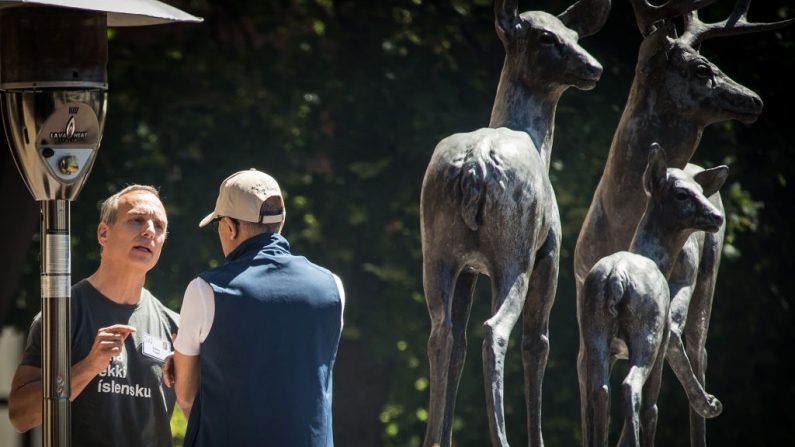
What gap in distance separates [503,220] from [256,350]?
3.76ft

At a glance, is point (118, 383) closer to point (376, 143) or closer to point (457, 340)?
point (457, 340)

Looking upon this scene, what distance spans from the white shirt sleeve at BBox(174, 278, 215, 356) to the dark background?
4.76 metres

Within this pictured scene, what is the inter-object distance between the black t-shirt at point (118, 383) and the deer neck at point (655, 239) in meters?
1.73

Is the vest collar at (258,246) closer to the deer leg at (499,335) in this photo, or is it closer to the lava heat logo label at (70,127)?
the lava heat logo label at (70,127)

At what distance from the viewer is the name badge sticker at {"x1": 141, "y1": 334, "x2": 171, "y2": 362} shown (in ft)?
14.4

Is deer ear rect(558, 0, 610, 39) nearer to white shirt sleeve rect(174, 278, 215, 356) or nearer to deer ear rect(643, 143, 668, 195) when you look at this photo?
deer ear rect(643, 143, 668, 195)

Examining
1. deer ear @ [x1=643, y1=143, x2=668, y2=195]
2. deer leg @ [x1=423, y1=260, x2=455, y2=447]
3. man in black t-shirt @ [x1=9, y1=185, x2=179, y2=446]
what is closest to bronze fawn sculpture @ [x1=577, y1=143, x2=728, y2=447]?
deer ear @ [x1=643, y1=143, x2=668, y2=195]

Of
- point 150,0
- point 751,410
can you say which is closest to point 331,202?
point 751,410

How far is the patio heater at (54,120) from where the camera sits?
3809 mm

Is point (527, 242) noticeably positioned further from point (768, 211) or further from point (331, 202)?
point (768, 211)

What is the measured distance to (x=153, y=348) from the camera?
14.4 feet

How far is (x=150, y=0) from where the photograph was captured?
4.16m

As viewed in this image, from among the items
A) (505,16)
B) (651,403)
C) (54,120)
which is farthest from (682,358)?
(54,120)

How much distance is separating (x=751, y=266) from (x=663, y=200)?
4644 millimetres
